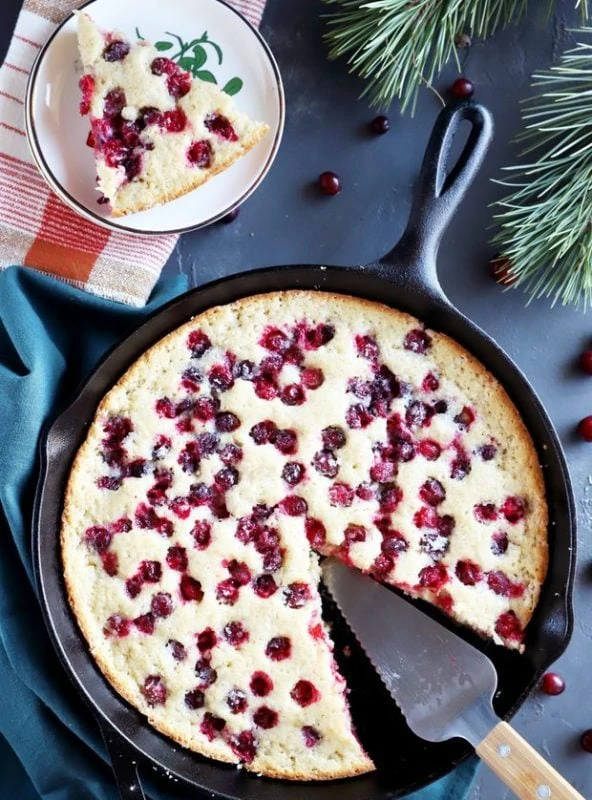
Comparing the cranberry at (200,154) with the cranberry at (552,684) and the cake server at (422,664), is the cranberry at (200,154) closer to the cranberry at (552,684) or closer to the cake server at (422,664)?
the cake server at (422,664)

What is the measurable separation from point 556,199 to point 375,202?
64 centimetres

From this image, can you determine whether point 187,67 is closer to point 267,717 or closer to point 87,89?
point 87,89

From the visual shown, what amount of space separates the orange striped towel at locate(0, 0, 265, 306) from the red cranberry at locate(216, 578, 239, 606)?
0.99 metres

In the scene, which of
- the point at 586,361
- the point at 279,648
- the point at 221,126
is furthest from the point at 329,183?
the point at 279,648

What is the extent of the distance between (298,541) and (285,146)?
140 centimetres

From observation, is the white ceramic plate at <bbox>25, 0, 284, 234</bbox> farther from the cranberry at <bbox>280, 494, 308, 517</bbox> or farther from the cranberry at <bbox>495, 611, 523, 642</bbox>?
the cranberry at <bbox>495, 611, 523, 642</bbox>

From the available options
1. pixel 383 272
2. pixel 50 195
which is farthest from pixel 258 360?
pixel 50 195

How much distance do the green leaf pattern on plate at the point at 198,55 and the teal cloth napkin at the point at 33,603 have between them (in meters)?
0.78

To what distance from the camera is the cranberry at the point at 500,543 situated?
9.67ft

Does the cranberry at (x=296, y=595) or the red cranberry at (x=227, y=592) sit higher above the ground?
the cranberry at (x=296, y=595)

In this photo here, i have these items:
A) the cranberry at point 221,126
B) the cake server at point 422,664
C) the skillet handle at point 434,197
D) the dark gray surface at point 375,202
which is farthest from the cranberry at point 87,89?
the cake server at point 422,664

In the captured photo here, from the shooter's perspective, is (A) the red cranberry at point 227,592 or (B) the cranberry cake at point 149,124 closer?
(A) the red cranberry at point 227,592

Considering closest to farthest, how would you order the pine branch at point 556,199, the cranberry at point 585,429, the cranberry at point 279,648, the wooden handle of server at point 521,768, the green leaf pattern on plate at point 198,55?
the wooden handle of server at point 521,768 < the cranberry at point 279,648 < the pine branch at point 556,199 < the green leaf pattern on plate at point 198,55 < the cranberry at point 585,429

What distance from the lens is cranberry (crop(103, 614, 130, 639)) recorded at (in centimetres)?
294
